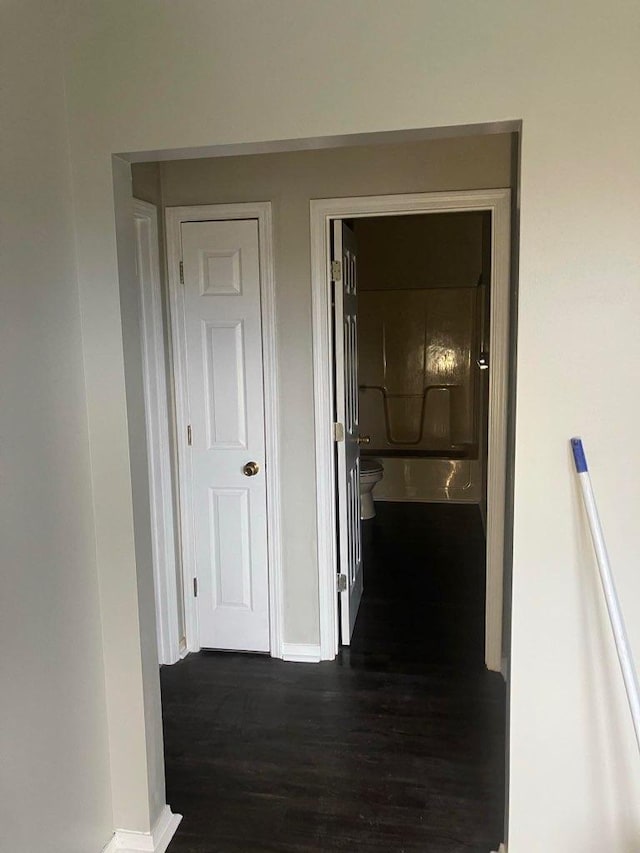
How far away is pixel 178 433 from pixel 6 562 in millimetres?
1645

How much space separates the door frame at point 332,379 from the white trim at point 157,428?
0.70 meters

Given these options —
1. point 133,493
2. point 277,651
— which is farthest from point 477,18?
point 277,651

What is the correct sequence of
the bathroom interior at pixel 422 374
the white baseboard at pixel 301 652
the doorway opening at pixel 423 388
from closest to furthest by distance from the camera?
1. the white baseboard at pixel 301 652
2. the doorway opening at pixel 423 388
3. the bathroom interior at pixel 422 374

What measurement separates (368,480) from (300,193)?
2843mm

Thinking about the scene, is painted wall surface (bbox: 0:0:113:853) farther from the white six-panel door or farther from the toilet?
the toilet

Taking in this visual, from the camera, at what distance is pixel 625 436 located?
170 centimetres

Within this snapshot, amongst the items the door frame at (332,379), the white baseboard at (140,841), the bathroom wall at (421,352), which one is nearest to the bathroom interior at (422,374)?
the bathroom wall at (421,352)

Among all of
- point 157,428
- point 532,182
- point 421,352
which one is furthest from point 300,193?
point 421,352

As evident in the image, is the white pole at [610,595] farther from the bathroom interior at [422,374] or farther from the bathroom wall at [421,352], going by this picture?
the bathroom wall at [421,352]

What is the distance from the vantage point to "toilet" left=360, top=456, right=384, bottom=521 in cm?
535

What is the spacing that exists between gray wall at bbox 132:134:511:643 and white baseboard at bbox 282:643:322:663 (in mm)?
25

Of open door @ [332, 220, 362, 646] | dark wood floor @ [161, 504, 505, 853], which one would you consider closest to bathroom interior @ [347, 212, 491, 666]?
open door @ [332, 220, 362, 646]

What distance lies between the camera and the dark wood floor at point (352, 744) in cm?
216

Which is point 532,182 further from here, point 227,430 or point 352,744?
point 352,744
